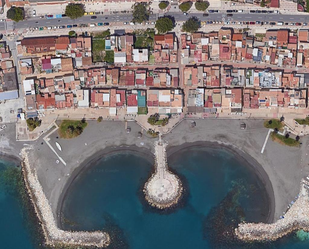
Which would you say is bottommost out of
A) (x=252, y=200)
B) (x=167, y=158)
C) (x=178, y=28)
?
(x=252, y=200)

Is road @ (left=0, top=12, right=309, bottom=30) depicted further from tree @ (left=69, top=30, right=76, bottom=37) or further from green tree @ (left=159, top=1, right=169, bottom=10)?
tree @ (left=69, top=30, right=76, bottom=37)

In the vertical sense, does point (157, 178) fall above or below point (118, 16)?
below

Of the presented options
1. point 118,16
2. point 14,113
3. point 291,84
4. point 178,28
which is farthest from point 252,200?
point 14,113

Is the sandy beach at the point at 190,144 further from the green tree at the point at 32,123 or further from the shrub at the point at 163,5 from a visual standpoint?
the shrub at the point at 163,5

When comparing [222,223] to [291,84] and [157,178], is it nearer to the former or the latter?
[157,178]

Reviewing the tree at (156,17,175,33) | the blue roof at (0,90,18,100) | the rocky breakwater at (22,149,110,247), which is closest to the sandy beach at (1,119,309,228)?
the rocky breakwater at (22,149,110,247)

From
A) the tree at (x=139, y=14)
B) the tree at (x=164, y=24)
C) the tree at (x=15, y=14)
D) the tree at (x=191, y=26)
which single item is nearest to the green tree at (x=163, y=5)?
the tree at (x=164, y=24)
